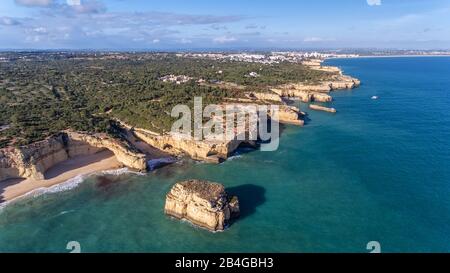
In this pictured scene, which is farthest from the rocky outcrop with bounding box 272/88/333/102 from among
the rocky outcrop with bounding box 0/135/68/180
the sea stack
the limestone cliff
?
the sea stack

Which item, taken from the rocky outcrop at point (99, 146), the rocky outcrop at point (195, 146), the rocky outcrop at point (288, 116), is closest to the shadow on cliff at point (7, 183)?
the rocky outcrop at point (99, 146)

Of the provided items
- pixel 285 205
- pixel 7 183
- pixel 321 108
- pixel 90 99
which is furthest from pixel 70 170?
pixel 321 108

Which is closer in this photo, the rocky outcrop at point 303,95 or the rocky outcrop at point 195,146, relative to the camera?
the rocky outcrop at point 195,146

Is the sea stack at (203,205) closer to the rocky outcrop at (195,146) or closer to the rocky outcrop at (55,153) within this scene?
the rocky outcrop at (55,153)

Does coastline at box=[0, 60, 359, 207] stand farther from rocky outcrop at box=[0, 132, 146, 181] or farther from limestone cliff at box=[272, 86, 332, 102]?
limestone cliff at box=[272, 86, 332, 102]

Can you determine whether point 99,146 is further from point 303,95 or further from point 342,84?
point 342,84

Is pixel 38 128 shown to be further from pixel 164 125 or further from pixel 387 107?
pixel 387 107
